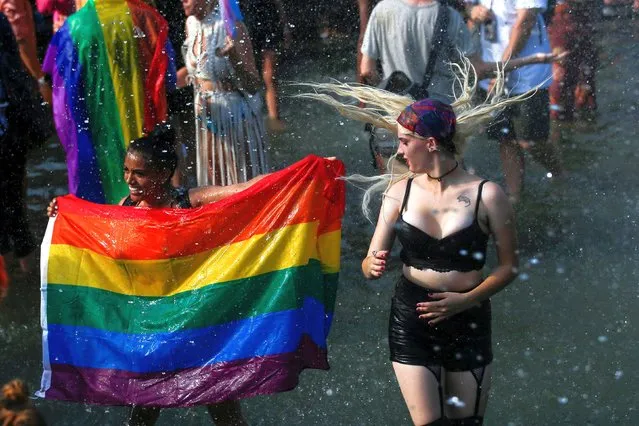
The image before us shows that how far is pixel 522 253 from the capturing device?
8.18m

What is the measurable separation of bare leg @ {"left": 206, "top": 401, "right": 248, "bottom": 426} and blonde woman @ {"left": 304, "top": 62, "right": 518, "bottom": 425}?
0.84m

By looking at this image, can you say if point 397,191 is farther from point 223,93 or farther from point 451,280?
point 223,93

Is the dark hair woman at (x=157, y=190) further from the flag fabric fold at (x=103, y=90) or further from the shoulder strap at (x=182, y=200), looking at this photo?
the flag fabric fold at (x=103, y=90)

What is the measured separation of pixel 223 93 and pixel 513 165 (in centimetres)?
220

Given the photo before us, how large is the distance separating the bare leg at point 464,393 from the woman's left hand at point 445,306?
23 centimetres

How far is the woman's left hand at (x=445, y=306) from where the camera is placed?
493 cm

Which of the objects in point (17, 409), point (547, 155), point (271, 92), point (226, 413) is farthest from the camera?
point (271, 92)

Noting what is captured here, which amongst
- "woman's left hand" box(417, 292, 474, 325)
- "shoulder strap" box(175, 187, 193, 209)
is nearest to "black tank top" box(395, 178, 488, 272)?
"woman's left hand" box(417, 292, 474, 325)

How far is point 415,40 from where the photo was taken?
26.1 ft

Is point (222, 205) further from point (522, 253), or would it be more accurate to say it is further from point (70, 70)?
point (522, 253)

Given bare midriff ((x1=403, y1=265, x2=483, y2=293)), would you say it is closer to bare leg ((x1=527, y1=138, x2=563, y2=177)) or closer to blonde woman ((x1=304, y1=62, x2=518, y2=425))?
blonde woman ((x1=304, y1=62, x2=518, y2=425))

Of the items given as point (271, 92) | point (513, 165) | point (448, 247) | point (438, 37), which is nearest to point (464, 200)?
point (448, 247)

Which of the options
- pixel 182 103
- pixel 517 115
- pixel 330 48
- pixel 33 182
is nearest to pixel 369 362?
pixel 182 103

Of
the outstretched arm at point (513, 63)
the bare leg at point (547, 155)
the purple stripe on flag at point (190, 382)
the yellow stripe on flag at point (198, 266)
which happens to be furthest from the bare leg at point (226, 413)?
the bare leg at point (547, 155)
